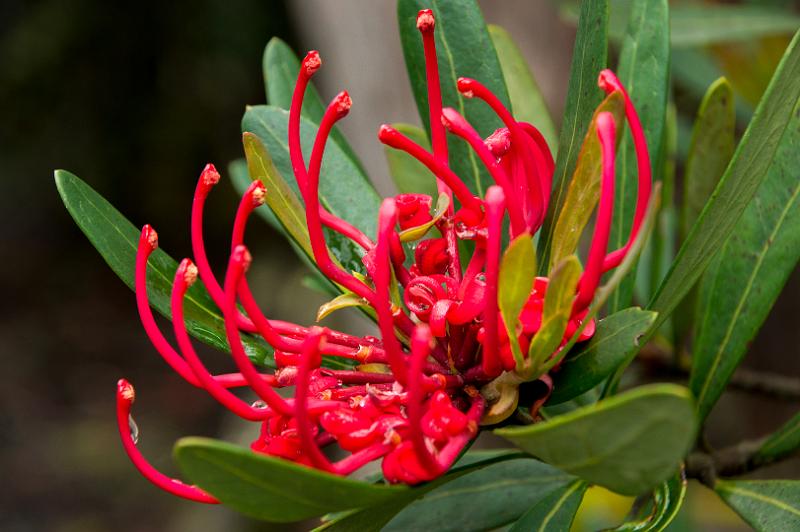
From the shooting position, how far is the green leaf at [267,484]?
0.52 m

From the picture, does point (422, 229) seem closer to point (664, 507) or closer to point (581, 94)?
point (581, 94)

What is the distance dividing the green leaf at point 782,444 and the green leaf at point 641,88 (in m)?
0.21

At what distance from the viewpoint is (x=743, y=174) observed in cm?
66

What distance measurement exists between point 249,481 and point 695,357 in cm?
57

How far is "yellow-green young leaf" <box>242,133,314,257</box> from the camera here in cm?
79

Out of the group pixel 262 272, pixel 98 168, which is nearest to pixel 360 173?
pixel 262 272

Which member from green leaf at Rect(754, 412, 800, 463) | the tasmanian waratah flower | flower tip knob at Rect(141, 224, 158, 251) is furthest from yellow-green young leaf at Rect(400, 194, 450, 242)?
green leaf at Rect(754, 412, 800, 463)

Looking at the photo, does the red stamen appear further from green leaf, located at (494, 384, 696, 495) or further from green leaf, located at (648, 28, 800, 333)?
green leaf, located at (648, 28, 800, 333)

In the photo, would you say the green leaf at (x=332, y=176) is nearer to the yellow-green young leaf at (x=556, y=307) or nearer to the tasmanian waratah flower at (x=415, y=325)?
the tasmanian waratah flower at (x=415, y=325)

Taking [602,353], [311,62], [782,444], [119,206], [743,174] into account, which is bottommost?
[119,206]

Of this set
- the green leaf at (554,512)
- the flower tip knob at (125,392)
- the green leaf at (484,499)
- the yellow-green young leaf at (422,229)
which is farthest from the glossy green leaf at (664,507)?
the flower tip knob at (125,392)

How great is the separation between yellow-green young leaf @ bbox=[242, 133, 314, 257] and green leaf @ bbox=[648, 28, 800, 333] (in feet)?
1.06

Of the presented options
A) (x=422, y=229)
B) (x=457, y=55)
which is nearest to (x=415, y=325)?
(x=422, y=229)

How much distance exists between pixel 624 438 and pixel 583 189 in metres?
0.23
